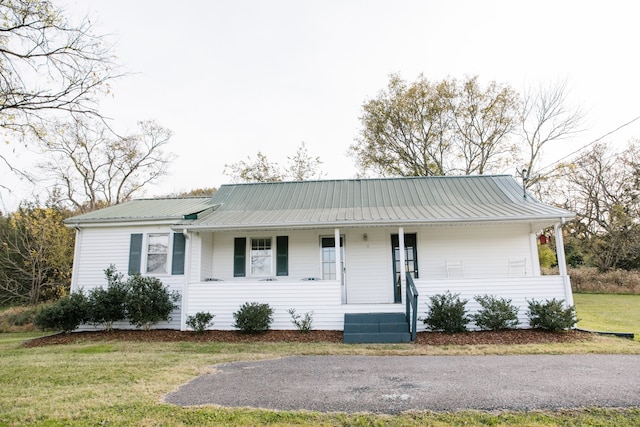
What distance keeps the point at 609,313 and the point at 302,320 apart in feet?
32.5

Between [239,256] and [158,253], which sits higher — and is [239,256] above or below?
below

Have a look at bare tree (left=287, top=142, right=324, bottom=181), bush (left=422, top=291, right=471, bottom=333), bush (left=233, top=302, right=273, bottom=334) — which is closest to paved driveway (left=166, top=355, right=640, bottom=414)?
bush (left=422, top=291, right=471, bottom=333)

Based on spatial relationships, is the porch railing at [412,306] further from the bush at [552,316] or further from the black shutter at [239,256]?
the black shutter at [239,256]

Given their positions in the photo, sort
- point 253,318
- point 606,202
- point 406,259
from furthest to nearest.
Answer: point 606,202
point 406,259
point 253,318

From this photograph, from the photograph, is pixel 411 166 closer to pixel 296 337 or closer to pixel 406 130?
pixel 406 130

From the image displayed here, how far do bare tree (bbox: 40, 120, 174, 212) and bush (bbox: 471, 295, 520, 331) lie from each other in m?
21.1

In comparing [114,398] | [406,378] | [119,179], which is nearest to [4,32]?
[114,398]

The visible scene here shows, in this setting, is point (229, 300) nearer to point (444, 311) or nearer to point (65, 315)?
point (65, 315)

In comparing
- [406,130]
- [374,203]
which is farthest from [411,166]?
[374,203]

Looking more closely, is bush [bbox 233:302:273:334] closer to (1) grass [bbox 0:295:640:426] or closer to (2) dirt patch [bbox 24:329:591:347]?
(2) dirt patch [bbox 24:329:591:347]

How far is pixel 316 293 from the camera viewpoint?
984 centimetres

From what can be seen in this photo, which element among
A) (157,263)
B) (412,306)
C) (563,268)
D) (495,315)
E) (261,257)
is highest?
(261,257)

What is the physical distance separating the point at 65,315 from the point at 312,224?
6.66m

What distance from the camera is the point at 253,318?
370 inches
